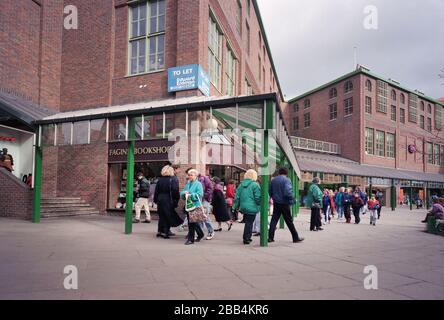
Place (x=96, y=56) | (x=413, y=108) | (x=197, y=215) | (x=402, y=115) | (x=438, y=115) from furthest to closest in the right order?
(x=438, y=115) < (x=413, y=108) < (x=402, y=115) < (x=96, y=56) < (x=197, y=215)

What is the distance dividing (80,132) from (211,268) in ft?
22.4

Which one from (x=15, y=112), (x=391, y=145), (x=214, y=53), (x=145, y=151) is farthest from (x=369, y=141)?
(x=15, y=112)

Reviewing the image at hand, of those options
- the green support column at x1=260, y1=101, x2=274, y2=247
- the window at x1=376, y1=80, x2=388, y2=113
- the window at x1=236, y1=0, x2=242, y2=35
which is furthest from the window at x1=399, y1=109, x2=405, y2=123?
the green support column at x1=260, y1=101, x2=274, y2=247

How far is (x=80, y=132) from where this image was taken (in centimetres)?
1005

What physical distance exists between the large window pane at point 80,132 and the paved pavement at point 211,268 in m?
2.90

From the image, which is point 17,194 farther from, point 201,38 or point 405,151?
point 405,151

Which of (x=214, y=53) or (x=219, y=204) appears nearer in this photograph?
(x=219, y=204)

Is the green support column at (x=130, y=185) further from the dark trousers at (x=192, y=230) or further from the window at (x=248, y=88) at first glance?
the window at (x=248, y=88)

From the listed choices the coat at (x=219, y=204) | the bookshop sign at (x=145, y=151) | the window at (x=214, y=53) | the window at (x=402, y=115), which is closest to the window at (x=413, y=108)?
the window at (x=402, y=115)

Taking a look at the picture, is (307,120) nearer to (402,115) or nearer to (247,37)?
(402,115)

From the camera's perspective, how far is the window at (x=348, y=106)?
39281mm

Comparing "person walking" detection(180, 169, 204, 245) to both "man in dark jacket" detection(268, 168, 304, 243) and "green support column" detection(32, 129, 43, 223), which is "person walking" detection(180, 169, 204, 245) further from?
"green support column" detection(32, 129, 43, 223)

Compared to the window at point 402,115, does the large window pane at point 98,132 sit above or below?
below

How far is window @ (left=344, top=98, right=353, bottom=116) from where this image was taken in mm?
39281
